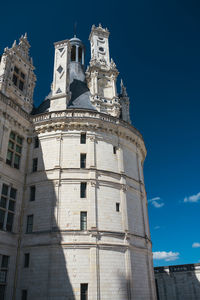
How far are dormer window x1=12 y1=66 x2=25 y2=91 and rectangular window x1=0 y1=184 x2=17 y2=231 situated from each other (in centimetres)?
1339

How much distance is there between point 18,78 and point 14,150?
33.5 ft

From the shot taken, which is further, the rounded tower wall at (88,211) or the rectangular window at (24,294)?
the rounded tower wall at (88,211)

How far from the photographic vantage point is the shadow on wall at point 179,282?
3944 centimetres

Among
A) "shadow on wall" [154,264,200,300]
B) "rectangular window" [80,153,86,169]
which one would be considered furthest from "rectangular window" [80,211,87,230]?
"shadow on wall" [154,264,200,300]

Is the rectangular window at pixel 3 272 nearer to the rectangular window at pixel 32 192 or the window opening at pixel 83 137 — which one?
the rectangular window at pixel 32 192

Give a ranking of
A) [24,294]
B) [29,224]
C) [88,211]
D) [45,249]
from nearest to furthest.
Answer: [24,294], [45,249], [88,211], [29,224]

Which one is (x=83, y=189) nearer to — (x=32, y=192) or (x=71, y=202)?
(x=71, y=202)

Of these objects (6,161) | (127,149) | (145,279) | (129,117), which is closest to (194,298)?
(145,279)

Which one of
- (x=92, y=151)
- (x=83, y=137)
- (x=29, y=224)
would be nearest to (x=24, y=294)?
(x=29, y=224)

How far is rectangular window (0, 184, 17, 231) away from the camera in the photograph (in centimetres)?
2405

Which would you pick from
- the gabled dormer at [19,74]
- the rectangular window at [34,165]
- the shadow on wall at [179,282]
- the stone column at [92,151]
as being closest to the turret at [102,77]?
the stone column at [92,151]

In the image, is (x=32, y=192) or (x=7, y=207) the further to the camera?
(x=32, y=192)

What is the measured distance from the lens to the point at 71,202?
25.7 m

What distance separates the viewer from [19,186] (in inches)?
1057
